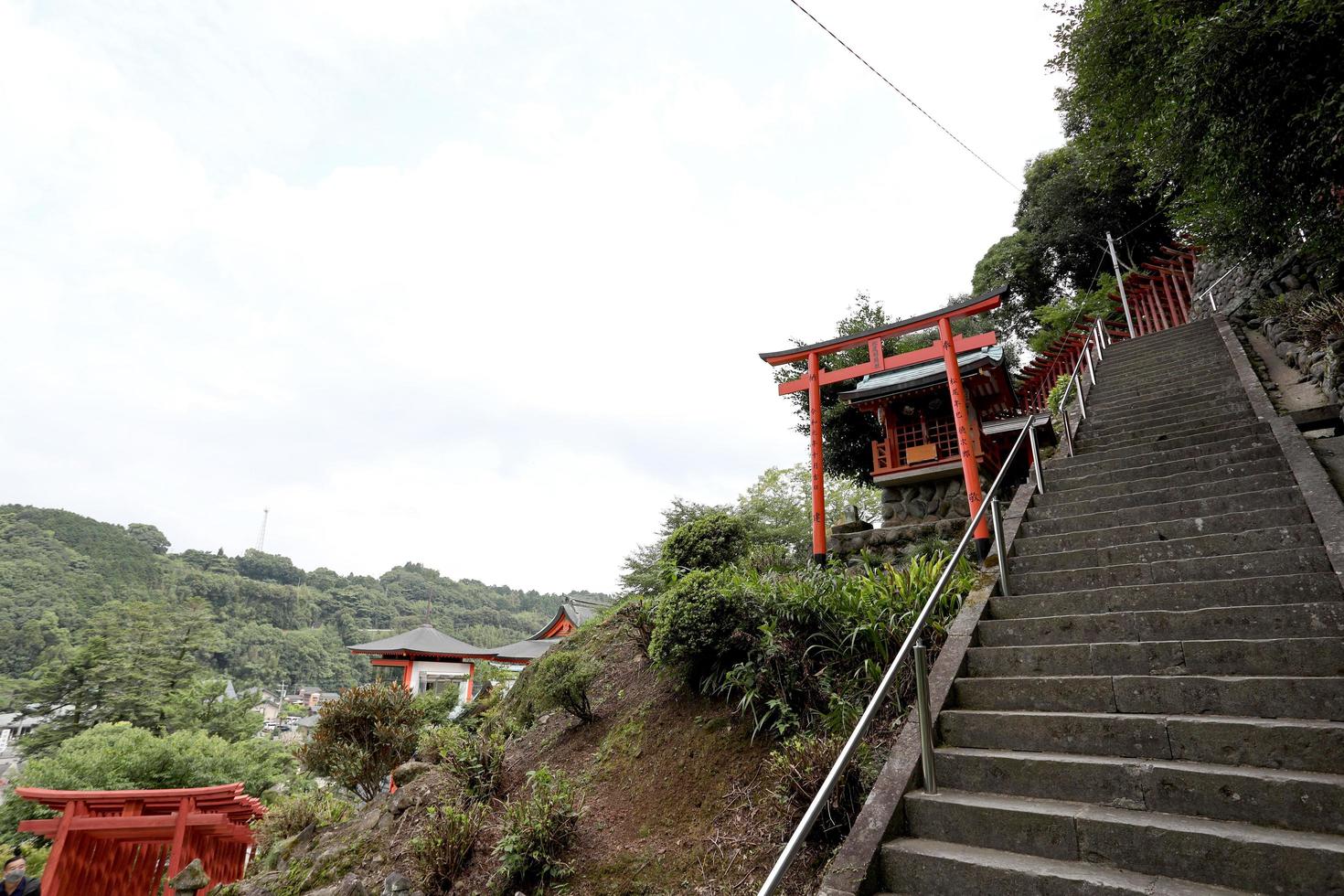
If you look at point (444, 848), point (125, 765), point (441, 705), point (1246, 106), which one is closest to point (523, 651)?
point (441, 705)

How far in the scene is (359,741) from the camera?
10.0 metres

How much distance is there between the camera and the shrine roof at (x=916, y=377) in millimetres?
11398

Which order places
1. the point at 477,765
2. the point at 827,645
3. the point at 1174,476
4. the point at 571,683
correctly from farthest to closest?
the point at 571,683 → the point at 477,765 → the point at 1174,476 → the point at 827,645

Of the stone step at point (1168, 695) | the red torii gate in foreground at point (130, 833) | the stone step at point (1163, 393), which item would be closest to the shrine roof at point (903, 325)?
the stone step at point (1163, 393)

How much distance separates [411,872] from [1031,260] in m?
25.4

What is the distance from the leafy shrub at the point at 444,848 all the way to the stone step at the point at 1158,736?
4.15 meters

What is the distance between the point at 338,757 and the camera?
32.0ft

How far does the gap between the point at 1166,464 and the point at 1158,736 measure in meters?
4.60

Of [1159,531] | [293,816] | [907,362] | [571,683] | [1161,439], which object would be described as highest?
[907,362]

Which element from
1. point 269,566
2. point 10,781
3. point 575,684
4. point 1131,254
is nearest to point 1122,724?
point 575,684

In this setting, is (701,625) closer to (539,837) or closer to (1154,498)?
(539,837)

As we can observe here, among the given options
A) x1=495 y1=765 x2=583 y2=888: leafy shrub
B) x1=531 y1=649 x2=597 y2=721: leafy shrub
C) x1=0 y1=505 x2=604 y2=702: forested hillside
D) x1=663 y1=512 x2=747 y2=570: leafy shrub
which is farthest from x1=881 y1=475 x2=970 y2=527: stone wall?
x1=0 y1=505 x2=604 y2=702: forested hillside

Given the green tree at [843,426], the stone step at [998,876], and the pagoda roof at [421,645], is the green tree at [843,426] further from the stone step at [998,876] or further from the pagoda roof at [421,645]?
the pagoda roof at [421,645]

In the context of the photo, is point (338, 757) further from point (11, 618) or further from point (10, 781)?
point (11, 618)
